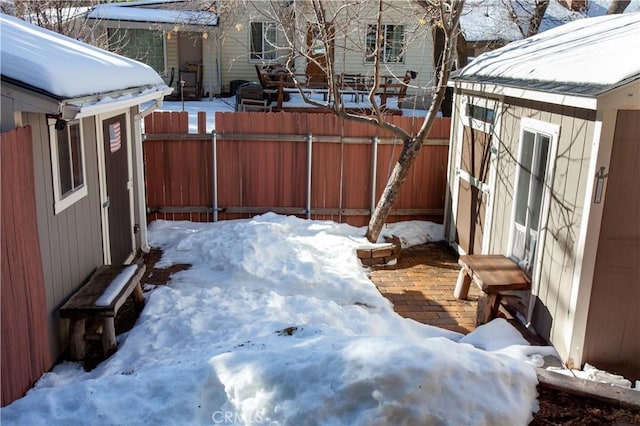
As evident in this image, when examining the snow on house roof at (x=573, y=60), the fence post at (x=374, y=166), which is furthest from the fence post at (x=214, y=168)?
the snow on house roof at (x=573, y=60)

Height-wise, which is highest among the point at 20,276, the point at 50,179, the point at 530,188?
the point at 50,179

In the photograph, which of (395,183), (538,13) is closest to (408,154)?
(395,183)

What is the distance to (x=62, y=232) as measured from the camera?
4.85 m

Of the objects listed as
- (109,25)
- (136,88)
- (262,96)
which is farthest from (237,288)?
(109,25)

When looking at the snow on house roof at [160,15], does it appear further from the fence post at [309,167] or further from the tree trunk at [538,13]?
the fence post at [309,167]

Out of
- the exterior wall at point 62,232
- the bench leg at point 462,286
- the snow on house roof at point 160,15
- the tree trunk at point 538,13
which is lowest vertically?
the bench leg at point 462,286

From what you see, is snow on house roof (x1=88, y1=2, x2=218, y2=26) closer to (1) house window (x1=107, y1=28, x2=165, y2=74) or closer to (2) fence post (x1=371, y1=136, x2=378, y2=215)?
(1) house window (x1=107, y1=28, x2=165, y2=74)

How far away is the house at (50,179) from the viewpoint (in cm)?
381

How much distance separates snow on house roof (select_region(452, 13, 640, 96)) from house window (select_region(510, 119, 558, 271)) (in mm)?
507

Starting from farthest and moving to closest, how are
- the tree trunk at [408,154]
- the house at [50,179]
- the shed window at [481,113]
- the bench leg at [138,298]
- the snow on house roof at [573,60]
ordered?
the tree trunk at [408,154], the shed window at [481,113], the bench leg at [138,298], the snow on house roof at [573,60], the house at [50,179]

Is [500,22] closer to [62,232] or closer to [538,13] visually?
[538,13]

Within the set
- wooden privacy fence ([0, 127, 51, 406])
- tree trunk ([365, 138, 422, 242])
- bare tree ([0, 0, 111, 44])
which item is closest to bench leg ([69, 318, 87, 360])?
wooden privacy fence ([0, 127, 51, 406])

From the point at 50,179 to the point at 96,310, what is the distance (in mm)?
1141

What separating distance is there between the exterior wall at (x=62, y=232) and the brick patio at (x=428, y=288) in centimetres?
336
